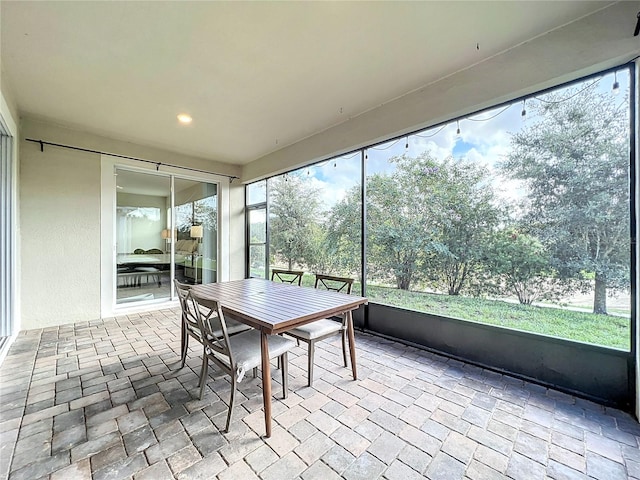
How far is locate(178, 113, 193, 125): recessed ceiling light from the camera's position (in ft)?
11.2

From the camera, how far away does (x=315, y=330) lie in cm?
231

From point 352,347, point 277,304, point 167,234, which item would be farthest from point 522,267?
point 167,234

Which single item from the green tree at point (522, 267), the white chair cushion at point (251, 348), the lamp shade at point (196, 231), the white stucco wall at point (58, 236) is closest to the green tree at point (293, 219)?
the lamp shade at point (196, 231)

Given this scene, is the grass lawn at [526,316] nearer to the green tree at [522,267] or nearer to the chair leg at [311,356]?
the green tree at [522,267]

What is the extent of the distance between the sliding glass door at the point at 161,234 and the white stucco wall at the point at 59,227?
366 mm

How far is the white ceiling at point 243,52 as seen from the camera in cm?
186

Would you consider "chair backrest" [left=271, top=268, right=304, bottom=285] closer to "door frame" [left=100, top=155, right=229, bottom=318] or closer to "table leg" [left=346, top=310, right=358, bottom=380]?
"table leg" [left=346, top=310, right=358, bottom=380]

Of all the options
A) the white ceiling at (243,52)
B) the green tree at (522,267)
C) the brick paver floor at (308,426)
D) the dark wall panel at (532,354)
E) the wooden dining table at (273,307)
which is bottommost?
the brick paver floor at (308,426)

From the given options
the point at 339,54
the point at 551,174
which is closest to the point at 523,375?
the point at 551,174

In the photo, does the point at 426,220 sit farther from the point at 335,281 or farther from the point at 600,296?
the point at 600,296

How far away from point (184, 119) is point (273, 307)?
2.96m

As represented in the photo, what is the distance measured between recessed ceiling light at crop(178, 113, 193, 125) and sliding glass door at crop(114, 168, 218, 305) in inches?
66.2

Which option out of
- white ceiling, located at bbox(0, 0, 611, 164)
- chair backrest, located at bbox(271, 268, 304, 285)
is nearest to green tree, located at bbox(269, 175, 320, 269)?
chair backrest, located at bbox(271, 268, 304, 285)

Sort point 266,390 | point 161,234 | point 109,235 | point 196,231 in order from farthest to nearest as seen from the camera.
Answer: point 196,231, point 161,234, point 109,235, point 266,390
